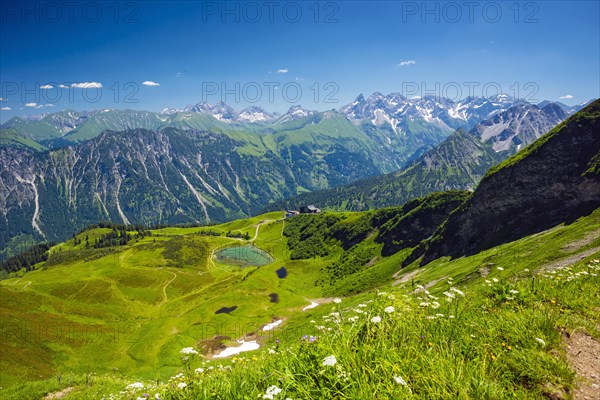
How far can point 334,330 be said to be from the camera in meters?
7.03

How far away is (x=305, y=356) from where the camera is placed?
5.77m

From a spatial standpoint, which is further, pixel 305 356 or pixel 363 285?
pixel 363 285

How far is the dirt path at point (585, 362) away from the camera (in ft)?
18.7

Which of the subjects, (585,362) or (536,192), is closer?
(585,362)

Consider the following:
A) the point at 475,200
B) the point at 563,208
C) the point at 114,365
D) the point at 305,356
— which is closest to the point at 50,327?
the point at 114,365

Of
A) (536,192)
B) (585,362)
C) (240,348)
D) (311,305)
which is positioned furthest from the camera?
(311,305)

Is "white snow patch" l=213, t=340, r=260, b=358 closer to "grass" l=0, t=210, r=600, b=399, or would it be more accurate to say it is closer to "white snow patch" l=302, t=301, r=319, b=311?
"grass" l=0, t=210, r=600, b=399

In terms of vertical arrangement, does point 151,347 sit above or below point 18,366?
below

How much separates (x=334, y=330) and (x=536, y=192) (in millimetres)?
96961

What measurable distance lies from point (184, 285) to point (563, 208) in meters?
147

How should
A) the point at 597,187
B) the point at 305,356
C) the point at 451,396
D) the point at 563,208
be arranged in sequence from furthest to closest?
the point at 563,208 < the point at 597,187 < the point at 305,356 < the point at 451,396

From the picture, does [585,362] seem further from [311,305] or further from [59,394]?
[311,305]

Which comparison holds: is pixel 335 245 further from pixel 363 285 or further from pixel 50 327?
pixel 50 327

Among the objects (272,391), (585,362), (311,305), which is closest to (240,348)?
(311,305)
